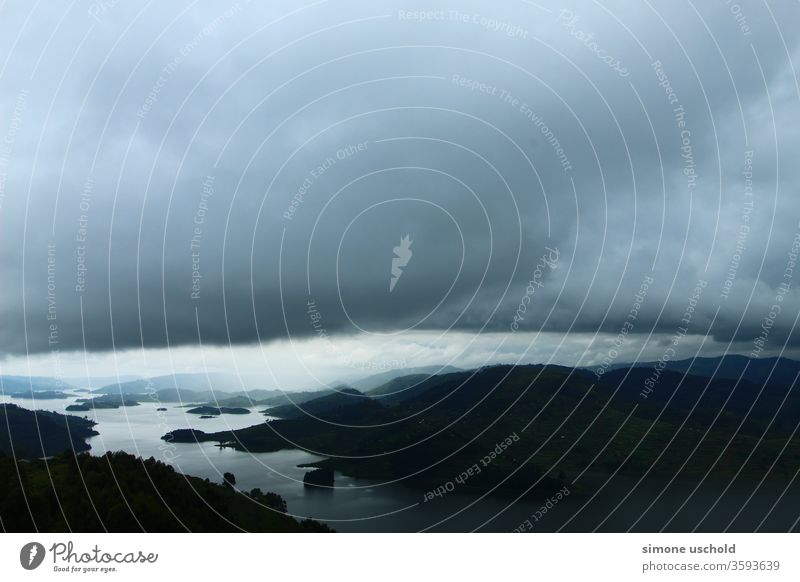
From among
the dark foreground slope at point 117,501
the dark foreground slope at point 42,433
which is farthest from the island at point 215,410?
the dark foreground slope at point 42,433

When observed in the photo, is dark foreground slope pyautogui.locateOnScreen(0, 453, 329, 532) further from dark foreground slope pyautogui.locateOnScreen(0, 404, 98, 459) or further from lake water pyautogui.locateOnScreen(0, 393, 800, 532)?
dark foreground slope pyautogui.locateOnScreen(0, 404, 98, 459)

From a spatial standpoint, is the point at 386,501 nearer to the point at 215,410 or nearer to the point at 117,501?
the point at 215,410

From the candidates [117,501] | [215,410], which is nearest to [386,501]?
[215,410]

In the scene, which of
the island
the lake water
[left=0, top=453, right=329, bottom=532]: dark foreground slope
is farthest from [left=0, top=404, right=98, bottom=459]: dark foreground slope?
the island

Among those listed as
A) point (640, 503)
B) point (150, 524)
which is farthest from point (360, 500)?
point (640, 503)

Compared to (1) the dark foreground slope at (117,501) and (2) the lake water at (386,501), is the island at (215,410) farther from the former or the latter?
(1) the dark foreground slope at (117,501)
